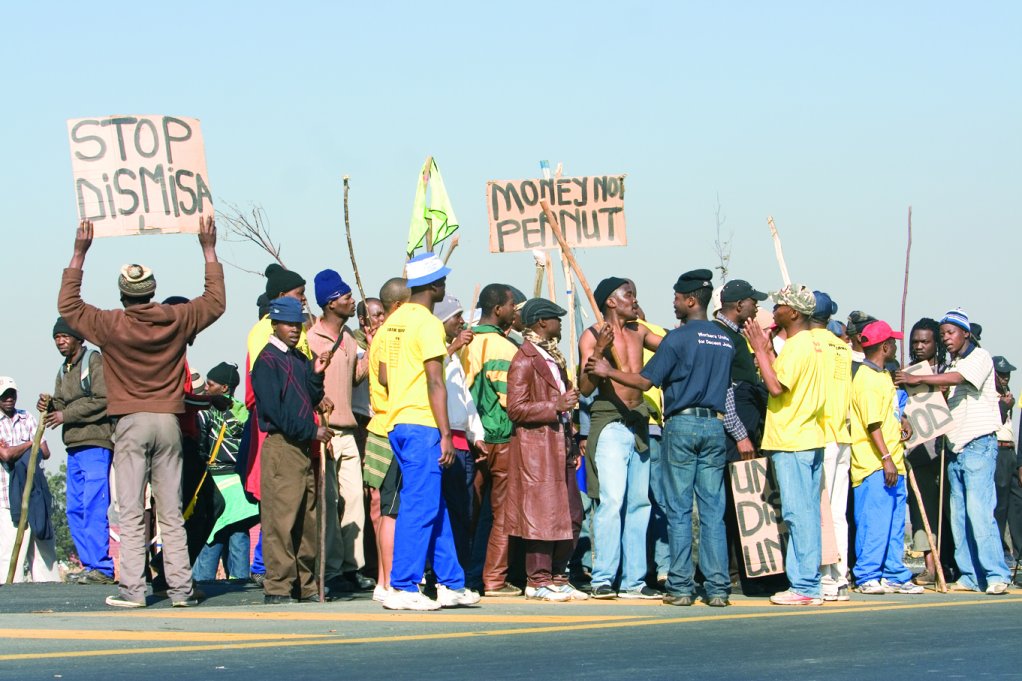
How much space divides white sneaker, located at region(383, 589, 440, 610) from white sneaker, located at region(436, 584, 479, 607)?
127 millimetres

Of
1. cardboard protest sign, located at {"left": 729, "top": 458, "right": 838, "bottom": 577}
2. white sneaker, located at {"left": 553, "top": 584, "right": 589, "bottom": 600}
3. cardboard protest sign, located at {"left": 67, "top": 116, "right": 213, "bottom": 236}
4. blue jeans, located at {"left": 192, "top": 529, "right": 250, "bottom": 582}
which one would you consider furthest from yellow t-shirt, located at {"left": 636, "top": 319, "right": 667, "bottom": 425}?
blue jeans, located at {"left": 192, "top": 529, "right": 250, "bottom": 582}

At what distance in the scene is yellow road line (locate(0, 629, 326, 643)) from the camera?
26.3 ft

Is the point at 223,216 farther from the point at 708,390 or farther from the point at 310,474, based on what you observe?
the point at 708,390

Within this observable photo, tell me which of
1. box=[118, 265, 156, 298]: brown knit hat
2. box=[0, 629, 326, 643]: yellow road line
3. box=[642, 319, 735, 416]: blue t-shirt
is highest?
box=[118, 265, 156, 298]: brown knit hat

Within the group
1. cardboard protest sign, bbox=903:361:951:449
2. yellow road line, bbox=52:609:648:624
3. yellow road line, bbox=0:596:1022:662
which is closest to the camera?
yellow road line, bbox=0:596:1022:662

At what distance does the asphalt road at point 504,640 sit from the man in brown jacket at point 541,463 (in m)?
0.37

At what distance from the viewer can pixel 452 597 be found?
995cm

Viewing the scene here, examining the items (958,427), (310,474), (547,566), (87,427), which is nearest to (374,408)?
(310,474)

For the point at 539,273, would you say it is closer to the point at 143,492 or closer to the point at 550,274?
the point at 550,274

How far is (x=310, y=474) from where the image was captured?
1034 cm

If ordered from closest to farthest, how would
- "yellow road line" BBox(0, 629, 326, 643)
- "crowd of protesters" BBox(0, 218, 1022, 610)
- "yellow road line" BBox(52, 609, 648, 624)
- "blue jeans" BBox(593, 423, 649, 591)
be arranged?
1. "yellow road line" BBox(0, 629, 326, 643)
2. "yellow road line" BBox(52, 609, 648, 624)
3. "crowd of protesters" BBox(0, 218, 1022, 610)
4. "blue jeans" BBox(593, 423, 649, 591)

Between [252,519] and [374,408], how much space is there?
2.91 m

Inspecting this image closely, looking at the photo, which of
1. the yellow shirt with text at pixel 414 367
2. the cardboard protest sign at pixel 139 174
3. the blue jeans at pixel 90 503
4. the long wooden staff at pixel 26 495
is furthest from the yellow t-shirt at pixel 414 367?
the long wooden staff at pixel 26 495

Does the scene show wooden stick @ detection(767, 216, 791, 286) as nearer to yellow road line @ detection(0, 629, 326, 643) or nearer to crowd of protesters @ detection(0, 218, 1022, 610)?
crowd of protesters @ detection(0, 218, 1022, 610)
